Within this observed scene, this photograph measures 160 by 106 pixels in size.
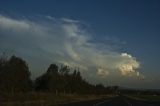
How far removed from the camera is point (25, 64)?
104 meters

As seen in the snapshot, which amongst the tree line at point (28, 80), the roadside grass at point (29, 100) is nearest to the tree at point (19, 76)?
the tree line at point (28, 80)

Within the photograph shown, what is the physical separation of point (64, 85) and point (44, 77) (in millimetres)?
9518

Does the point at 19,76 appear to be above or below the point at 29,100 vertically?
above

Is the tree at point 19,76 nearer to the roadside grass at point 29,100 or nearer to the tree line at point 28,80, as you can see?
the tree line at point 28,80

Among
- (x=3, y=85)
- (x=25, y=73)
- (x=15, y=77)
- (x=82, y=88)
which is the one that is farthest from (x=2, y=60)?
(x=82, y=88)

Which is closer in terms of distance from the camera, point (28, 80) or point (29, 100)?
point (29, 100)

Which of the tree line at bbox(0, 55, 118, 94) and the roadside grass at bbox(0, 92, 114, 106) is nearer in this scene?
the roadside grass at bbox(0, 92, 114, 106)

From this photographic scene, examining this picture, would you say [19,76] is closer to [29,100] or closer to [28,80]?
[28,80]

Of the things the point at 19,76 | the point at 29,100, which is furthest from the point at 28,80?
the point at 29,100

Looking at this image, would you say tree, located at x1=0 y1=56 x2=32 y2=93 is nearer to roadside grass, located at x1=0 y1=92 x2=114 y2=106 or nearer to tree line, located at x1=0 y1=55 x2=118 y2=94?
tree line, located at x1=0 y1=55 x2=118 y2=94

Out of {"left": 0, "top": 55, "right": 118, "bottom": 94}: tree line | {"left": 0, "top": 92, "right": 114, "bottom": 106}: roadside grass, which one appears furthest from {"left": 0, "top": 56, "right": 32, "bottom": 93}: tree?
{"left": 0, "top": 92, "right": 114, "bottom": 106}: roadside grass

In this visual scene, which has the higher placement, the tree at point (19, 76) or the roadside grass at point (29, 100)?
the tree at point (19, 76)

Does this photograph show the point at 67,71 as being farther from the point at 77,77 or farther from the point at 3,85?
the point at 3,85

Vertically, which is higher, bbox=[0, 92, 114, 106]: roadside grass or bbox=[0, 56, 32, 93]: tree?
bbox=[0, 56, 32, 93]: tree
